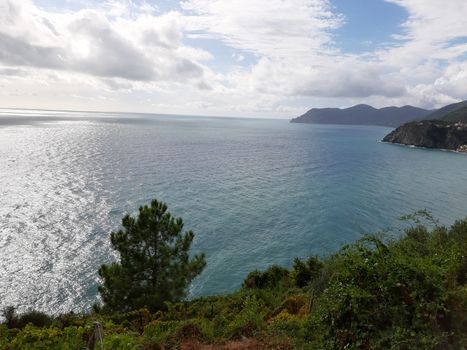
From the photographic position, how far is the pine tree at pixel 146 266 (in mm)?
24859

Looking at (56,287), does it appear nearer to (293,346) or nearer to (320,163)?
(293,346)

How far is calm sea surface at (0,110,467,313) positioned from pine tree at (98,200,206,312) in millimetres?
12731

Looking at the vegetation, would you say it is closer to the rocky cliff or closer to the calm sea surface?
the calm sea surface

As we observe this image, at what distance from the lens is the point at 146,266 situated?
25.4 metres

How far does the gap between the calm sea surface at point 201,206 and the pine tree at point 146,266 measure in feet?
41.8

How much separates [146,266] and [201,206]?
3677cm

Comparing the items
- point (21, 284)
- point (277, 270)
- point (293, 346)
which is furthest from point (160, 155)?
point (293, 346)

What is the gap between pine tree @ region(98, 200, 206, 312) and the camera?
24859mm

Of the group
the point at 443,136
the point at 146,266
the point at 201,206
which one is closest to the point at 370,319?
the point at 146,266

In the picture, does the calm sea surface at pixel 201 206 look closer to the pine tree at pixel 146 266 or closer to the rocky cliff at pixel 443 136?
the pine tree at pixel 146 266

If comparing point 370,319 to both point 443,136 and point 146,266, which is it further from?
point 443,136

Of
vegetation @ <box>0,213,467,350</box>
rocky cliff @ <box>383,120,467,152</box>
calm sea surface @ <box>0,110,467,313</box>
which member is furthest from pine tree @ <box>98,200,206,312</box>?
rocky cliff @ <box>383,120,467,152</box>

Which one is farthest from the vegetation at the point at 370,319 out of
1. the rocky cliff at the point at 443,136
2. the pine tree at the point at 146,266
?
the rocky cliff at the point at 443,136

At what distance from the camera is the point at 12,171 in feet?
277
